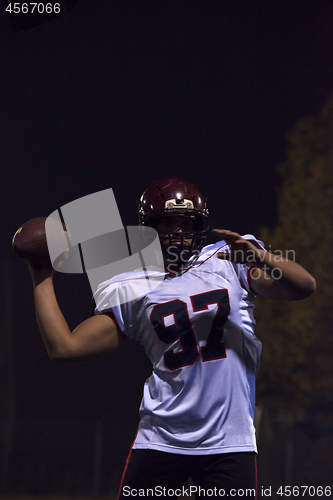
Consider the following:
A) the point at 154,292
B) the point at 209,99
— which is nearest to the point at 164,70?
the point at 209,99

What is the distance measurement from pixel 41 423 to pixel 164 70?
8.76 ft

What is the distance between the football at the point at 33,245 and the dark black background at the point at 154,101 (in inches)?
83.4

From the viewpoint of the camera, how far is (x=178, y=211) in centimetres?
124

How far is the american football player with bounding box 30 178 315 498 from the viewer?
1.06 metres

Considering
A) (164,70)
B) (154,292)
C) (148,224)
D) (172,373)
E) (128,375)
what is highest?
(164,70)

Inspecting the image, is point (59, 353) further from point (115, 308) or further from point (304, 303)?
point (304, 303)

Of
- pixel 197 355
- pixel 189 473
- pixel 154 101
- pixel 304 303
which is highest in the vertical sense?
pixel 154 101

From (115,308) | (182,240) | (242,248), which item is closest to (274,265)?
(242,248)

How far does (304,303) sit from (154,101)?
181 cm

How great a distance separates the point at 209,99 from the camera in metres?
3.35

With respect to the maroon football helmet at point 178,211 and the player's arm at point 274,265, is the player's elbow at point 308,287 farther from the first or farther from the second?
the maroon football helmet at point 178,211

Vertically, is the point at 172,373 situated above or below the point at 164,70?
below

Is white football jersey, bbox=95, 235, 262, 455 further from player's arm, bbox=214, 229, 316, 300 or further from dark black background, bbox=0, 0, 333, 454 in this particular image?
dark black background, bbox=0, 0, 333, 454

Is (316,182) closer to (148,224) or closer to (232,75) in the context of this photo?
(232,75)
